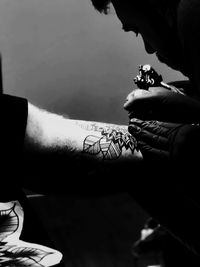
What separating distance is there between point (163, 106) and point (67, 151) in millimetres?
204

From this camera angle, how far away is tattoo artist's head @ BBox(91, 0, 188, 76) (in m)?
0.74

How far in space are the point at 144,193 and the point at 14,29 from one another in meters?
2.31

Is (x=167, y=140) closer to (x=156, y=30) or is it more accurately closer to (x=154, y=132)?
(x=154, y=132)

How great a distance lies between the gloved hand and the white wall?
6.95ft

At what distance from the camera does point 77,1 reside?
285 centimetres

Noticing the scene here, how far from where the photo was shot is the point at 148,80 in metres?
0.83

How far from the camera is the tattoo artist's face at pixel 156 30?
787 millimetres

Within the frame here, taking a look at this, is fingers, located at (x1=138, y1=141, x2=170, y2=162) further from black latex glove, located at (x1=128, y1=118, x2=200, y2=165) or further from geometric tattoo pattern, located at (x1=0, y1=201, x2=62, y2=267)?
geometric tattoo pattern, located at (x1=0, y1=201, x2=62, y2=267)

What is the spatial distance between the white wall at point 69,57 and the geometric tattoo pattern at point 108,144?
6.70 feet

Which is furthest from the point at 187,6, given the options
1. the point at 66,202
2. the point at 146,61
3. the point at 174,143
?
the point at 66,202

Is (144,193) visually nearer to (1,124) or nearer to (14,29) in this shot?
(1,124)

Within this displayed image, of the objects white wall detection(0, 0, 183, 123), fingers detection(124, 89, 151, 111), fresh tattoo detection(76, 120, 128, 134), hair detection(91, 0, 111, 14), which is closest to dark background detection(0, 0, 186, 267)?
white wall detection(0, 0, 183, 123)

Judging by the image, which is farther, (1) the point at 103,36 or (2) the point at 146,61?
(1) the point at 103,36

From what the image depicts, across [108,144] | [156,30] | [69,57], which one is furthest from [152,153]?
[69,57]
